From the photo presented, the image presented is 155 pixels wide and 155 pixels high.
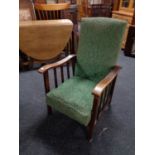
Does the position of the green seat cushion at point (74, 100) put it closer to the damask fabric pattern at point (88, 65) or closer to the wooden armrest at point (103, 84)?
the damask fabric pattern at point (88, 65)

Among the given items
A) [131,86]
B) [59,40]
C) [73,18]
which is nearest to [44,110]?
[59,40]

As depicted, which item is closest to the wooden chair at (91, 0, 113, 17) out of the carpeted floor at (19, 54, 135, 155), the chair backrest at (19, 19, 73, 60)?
the chair backrest at (19, 19, 73, 60)

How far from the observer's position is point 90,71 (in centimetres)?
170

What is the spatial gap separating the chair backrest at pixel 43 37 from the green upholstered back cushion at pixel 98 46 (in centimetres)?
87

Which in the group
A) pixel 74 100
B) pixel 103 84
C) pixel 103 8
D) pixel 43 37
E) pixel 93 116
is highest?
pixel 103 8

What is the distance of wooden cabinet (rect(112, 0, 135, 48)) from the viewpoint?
312cm

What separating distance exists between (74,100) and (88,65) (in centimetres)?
46

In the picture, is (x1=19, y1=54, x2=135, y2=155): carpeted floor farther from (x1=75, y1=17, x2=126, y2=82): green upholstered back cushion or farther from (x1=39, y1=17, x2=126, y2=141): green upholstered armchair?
(x1=75, y1=17, x2=126, y2=82): green upholstered back cushion

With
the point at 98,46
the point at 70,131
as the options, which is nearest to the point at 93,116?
the point at 70,131

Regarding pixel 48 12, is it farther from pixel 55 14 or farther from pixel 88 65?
pixel 88 65

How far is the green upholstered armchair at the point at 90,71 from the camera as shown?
53.6 inches
